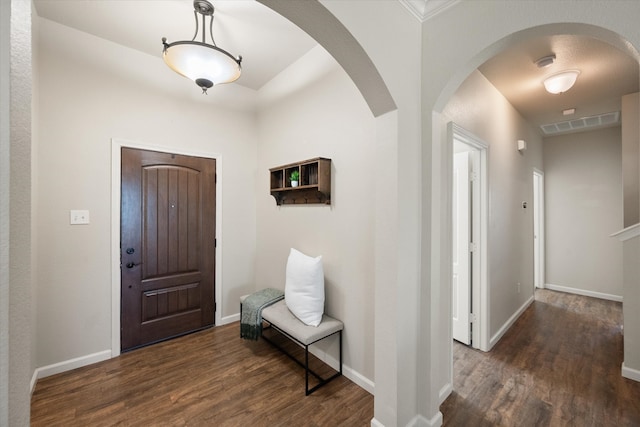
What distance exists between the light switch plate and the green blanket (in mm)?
1615

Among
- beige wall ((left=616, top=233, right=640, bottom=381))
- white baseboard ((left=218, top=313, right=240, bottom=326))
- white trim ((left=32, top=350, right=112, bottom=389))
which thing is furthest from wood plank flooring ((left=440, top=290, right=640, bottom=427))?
white trim ((left=32, top=350, right=112, bottom=389))

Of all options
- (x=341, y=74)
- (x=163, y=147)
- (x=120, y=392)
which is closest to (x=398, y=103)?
(x=341, y=74)

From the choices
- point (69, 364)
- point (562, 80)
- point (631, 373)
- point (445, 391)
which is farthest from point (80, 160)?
point (631, 373)

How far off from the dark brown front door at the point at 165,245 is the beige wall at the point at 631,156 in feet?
15.0

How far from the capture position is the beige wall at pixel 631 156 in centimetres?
282

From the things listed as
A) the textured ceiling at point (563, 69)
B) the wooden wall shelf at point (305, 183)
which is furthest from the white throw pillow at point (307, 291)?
the textured ceiling at point (563, 69)

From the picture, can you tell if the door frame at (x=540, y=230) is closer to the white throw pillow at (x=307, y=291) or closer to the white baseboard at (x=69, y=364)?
the white throw pillow at (x=307, y=291)

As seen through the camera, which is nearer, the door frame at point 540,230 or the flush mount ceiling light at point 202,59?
the flush mount ceiling light at point 202,59

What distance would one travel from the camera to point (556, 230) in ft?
15.1

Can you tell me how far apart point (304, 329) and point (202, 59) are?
2.17 metres

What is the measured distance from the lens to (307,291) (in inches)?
90.6

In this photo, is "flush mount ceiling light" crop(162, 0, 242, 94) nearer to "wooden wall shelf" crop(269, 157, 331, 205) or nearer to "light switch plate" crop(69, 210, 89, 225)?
A: "wooden wall shelf" crop(269, 157, 331, 205)

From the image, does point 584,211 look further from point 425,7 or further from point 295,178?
point 295,178

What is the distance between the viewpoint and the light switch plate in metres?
2.33
